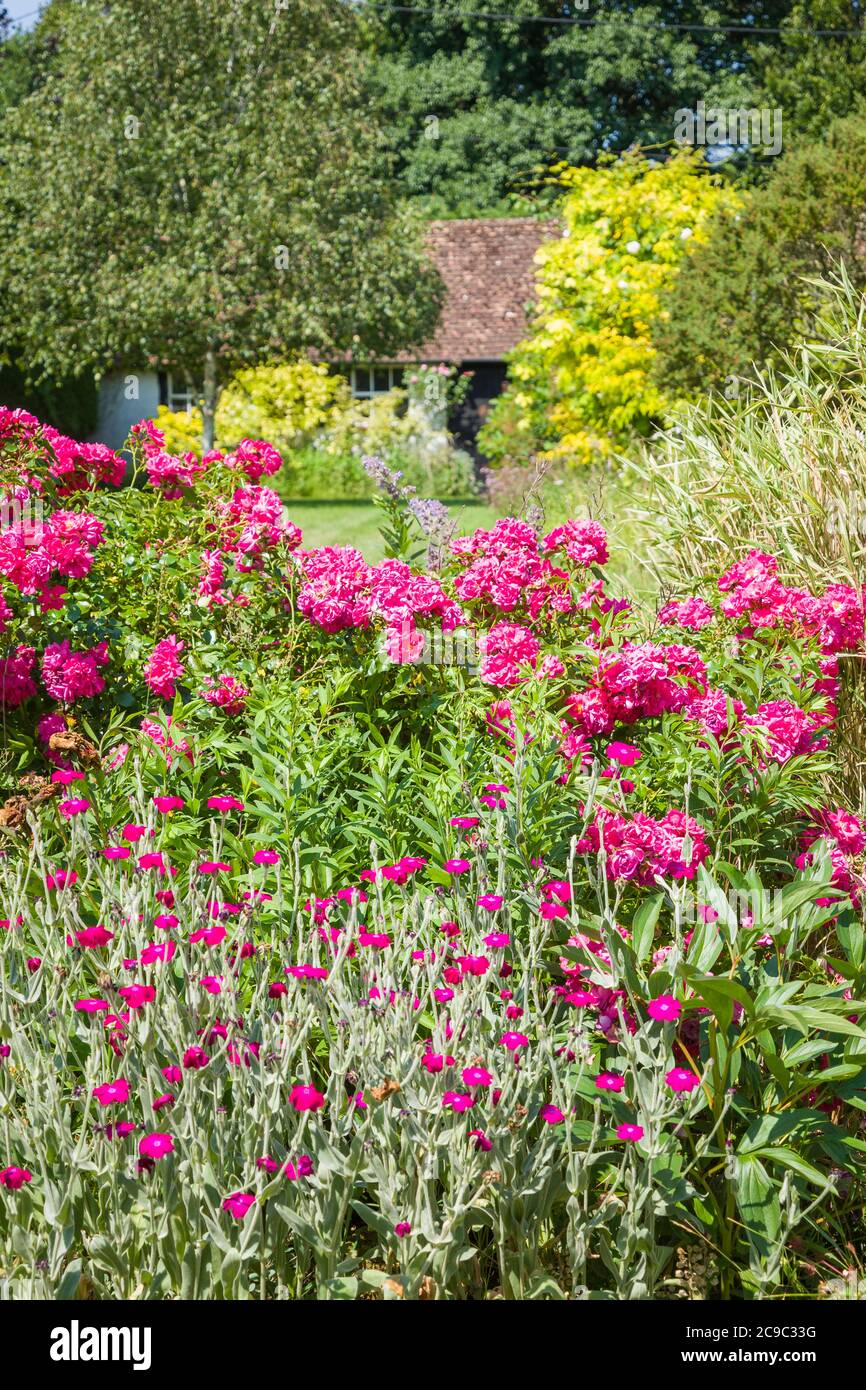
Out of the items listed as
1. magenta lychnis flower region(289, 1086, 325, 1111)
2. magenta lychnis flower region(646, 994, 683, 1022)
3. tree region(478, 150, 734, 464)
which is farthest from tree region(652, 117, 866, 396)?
magenta lychnis flower region(289, 1086, 325, 1111)

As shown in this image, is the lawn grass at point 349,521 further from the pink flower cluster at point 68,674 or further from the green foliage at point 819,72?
the green foliage at point 819,72

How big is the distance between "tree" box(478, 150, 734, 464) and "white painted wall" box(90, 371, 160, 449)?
1540 centimetres

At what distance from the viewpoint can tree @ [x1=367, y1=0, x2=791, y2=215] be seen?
1138 inches

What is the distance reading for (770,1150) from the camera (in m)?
2.24

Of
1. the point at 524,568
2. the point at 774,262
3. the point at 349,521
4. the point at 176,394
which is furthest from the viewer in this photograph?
the point at 176,394

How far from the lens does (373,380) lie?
28031 millimetres

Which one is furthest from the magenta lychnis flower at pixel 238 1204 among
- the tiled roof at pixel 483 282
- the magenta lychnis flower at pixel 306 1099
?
the tiled roof at pixel 483 282

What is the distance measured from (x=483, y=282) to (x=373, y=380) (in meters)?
3.17

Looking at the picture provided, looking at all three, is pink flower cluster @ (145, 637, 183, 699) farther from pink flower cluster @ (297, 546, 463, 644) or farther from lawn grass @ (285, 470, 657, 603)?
lawn grass @ (285, 470, 657, 603)

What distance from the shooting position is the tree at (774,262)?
347 inches

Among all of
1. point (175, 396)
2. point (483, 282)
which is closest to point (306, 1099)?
point (483, 282)

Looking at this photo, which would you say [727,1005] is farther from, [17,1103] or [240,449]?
[240,449]

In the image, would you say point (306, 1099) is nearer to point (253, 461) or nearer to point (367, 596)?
point (367, 596)

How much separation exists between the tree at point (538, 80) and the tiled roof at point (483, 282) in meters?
2.44
